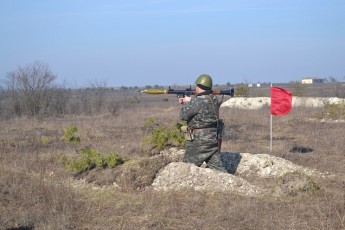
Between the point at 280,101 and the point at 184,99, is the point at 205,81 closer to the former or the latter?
the point at 184,99

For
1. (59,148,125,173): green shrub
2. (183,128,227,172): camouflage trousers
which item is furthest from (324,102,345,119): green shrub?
(59,148,125,173): green shrub

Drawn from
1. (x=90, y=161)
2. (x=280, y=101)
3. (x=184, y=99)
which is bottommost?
(x=90, y=161)

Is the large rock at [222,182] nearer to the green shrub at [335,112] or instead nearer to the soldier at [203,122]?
the soldier at [203,122]

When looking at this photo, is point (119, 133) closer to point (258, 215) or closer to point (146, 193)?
point (146, 193)

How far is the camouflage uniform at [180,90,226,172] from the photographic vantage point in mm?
8641

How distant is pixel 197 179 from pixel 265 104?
3433 centimetres

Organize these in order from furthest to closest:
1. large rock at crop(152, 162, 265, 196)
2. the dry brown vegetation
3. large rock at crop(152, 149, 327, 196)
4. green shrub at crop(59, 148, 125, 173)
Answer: green shrub at crop(59, 148, 125, 173), large rock at crop(152, 162, 265, 196), large rock at crop(152, 149, 327, 196), the dry brown vegetation

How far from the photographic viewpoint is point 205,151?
28.9 feet

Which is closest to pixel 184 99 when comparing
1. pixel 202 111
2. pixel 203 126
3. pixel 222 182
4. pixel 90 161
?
pixel 202 111

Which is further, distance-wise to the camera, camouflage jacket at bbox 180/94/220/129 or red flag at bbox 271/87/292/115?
red flag at bbox 271/87/292/115

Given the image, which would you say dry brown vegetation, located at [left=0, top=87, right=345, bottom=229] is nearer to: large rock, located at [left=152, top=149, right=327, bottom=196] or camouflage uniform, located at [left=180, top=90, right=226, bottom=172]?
large rock, located at [left=152, top=149, right=327, bottom=196]

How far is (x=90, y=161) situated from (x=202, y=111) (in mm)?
2354

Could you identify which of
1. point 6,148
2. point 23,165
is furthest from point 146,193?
point 6,148

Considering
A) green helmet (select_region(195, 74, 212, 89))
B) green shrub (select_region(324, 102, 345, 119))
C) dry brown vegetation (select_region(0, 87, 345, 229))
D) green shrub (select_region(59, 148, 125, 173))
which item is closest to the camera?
dry brown vegetation (select_region(0, 87, 345, 229))
